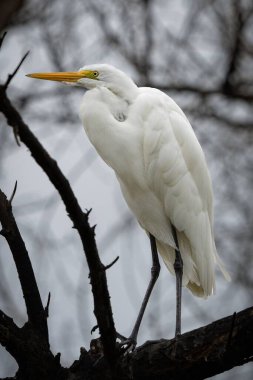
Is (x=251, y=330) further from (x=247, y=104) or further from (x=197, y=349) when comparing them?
(x=247, y=104)

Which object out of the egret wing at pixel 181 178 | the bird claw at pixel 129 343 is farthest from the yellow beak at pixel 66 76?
the bird claw at pixel 129 343

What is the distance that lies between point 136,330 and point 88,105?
3.07 ft

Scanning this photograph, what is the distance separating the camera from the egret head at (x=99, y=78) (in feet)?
11.6

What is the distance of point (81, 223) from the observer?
242cm

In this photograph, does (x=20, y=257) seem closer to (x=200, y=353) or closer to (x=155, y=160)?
(x=200, y=353)

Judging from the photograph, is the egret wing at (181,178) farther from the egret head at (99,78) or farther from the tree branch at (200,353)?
the tree branch at (200,353)

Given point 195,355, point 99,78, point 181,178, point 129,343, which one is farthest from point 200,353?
point 99,78

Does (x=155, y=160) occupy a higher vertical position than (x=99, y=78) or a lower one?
lower

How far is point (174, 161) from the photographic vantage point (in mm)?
3547

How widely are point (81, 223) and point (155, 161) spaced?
1.15m

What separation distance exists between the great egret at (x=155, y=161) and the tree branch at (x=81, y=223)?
77 centimetres

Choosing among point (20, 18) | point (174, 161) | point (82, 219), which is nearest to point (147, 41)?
point (20, 18)

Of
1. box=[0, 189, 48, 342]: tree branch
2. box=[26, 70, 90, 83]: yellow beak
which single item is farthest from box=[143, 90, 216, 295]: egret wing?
box=[0, 189, 48, 342]: tree branch

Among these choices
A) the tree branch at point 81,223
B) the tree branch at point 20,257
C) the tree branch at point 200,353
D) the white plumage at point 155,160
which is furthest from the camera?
the white plumage at point 155,160
